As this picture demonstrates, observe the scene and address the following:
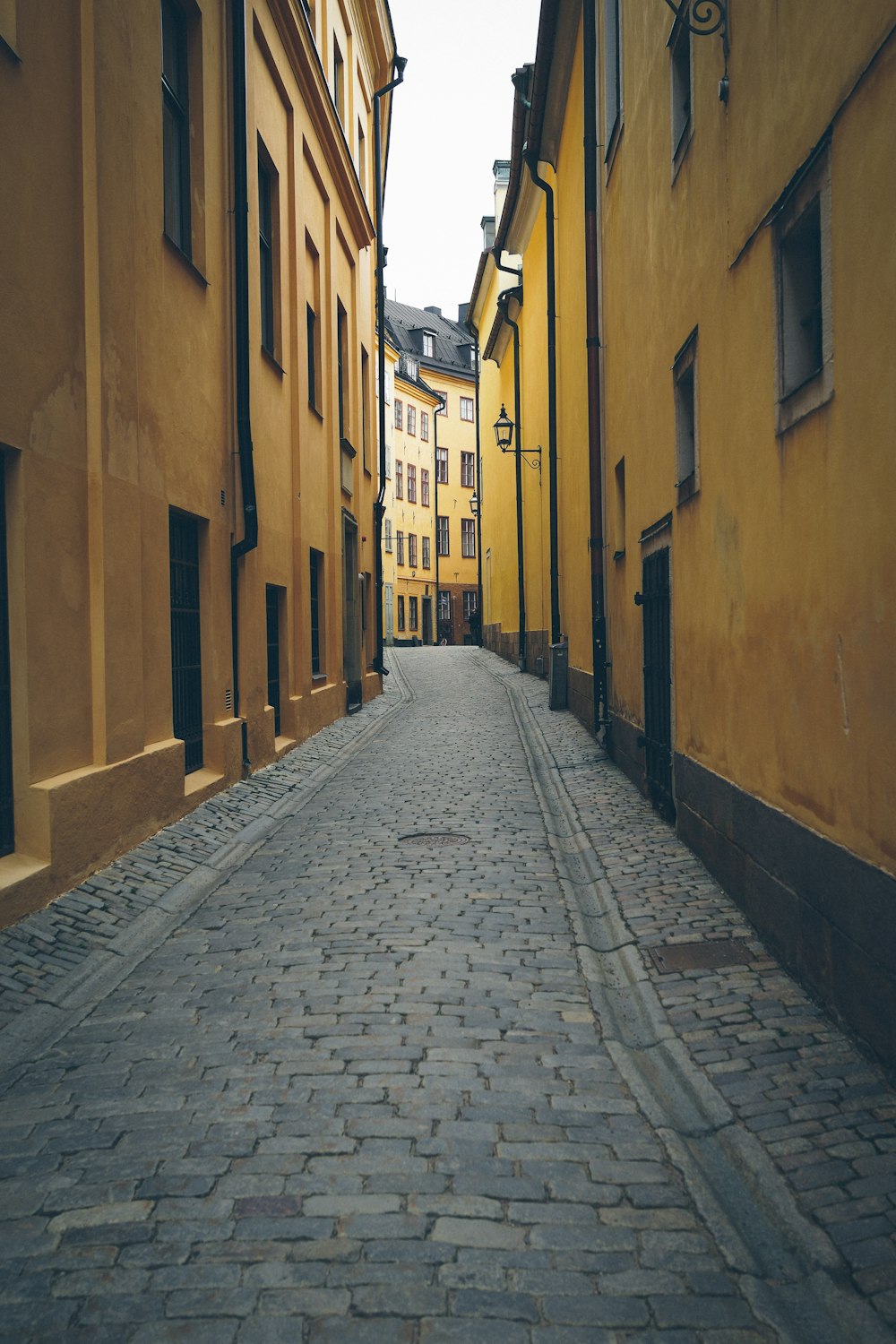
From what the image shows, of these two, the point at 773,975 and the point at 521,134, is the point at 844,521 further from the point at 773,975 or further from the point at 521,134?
the point at 521,134

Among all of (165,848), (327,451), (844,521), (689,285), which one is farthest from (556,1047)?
(327,451)

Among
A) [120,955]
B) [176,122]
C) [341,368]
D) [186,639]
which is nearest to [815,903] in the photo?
[120,955]

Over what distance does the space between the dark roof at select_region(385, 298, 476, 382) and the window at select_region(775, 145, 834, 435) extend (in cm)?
4861

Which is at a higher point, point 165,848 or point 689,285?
point 689,285

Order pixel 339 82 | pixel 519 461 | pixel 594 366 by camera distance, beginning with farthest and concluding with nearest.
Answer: pixel 519 461
pixel 339 82
pixel 594 366

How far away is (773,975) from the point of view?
5082 millimetres

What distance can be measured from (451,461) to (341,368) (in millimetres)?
40297

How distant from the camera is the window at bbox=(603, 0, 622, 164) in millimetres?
11414

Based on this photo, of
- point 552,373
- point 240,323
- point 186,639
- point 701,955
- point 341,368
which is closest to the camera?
point 701,955

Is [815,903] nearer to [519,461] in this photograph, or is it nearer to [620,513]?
[620,513]

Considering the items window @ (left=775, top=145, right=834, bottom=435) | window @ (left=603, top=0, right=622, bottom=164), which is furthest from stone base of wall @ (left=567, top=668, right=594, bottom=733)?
window @ (left=775, top=145, right=834, bottom=435)

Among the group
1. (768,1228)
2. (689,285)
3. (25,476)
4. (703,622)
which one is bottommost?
(768,1228)

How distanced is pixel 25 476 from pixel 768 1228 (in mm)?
5186

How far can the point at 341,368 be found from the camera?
1897cm
